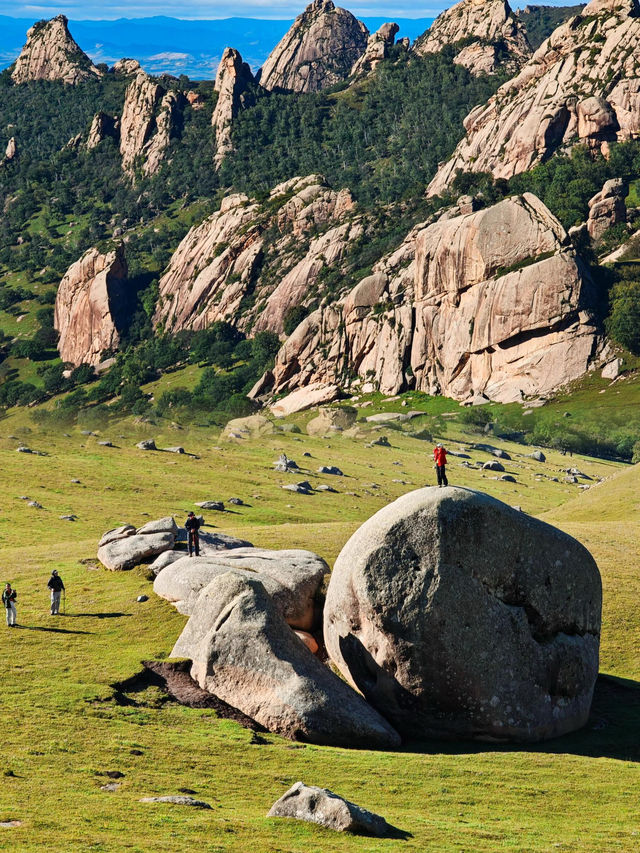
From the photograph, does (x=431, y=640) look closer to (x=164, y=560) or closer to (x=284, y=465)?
(x=164, y=560)

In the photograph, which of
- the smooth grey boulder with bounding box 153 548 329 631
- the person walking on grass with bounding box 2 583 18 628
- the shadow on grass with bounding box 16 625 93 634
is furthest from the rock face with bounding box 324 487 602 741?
the person walking on grass with bounding box 2 583 18 628

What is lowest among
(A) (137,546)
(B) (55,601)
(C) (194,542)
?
(B) (55,601)

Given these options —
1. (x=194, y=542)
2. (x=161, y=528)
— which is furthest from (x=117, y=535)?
(x=194, y=542)

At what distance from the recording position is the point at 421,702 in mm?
33156

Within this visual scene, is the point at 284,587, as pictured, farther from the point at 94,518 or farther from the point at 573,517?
the point at 573,517

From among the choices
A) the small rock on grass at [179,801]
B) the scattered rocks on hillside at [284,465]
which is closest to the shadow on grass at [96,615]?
the small rock on grass at [179,801]

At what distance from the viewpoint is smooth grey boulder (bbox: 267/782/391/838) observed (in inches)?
854

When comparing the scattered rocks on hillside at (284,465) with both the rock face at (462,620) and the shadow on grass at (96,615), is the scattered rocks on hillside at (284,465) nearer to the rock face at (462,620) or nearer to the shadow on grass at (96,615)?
the shadow on grass at (96,615)

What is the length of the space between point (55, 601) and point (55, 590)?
2.33ft

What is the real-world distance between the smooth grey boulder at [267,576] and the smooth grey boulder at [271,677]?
3.72 m

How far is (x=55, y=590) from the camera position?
137 feet

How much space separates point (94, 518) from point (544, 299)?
14927 centimetres

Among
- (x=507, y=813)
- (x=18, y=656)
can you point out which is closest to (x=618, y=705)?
(x=507, y=813)

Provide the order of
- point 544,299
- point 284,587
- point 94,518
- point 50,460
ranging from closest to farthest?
point 284,587 → point 94,518 → point 50,460 → point 544,299
